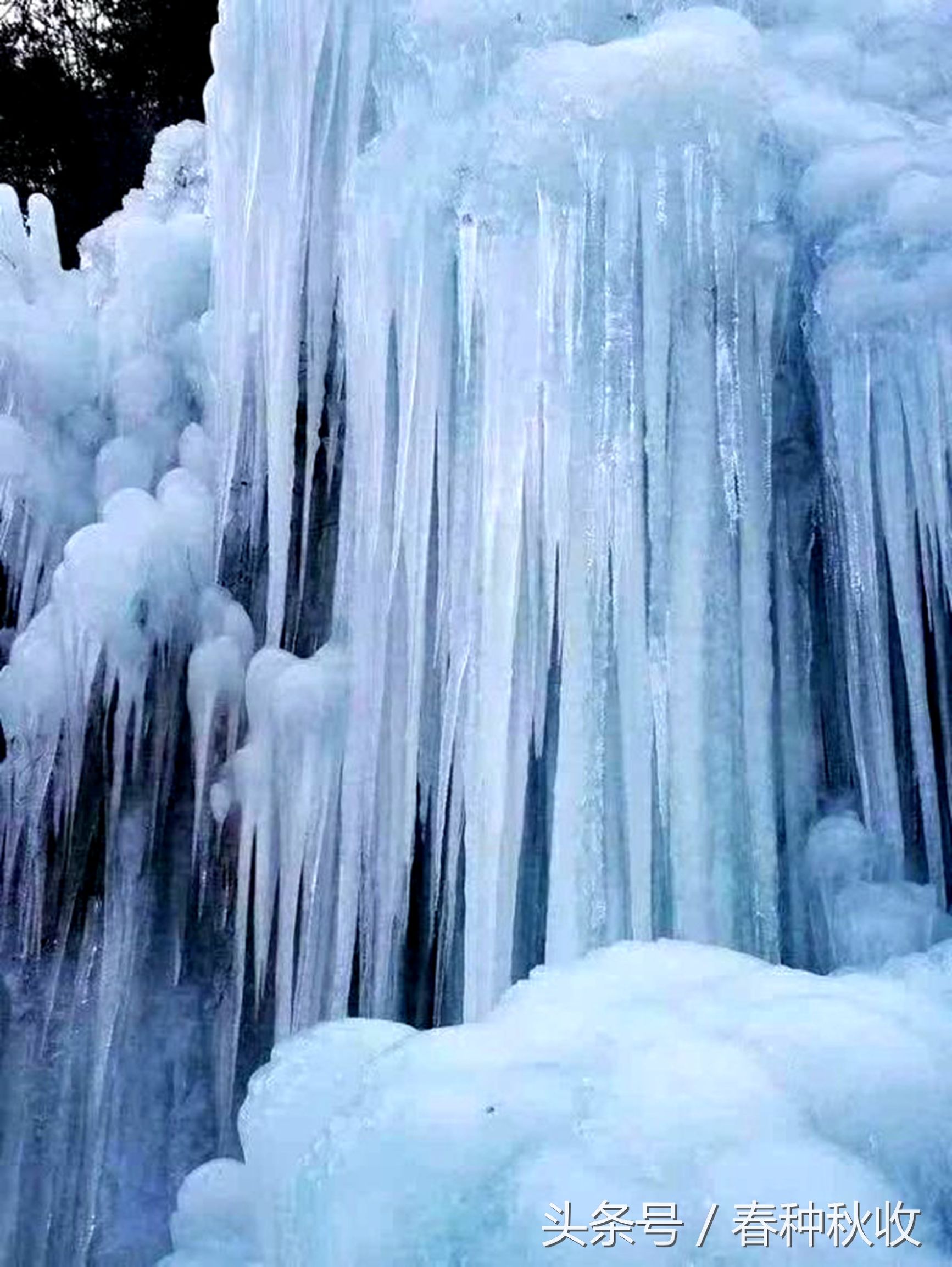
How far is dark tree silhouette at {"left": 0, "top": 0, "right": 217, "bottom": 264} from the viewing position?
7738mm

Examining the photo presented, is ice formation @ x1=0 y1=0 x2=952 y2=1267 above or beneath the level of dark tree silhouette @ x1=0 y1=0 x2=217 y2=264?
beneath

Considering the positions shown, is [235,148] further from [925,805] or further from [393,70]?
[925,805]

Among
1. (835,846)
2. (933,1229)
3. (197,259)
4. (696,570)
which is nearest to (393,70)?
(197,259)

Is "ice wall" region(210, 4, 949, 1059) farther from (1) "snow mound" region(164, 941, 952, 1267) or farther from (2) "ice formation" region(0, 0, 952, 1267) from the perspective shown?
(1) "snow mound" region(164, 941, 952, 1267)

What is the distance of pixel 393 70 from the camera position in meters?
4.23

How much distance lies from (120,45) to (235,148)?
381 cm

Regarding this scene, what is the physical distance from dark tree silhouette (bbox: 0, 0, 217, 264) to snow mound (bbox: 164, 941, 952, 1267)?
636 centimetres

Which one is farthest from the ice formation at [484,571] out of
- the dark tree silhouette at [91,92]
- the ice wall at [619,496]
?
the dark tree silhouette at [91,92]

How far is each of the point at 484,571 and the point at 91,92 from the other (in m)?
5.33

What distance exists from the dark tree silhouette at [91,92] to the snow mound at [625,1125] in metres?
6.36

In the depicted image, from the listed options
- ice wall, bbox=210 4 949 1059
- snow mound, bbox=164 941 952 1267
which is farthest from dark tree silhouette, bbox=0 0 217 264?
snow mound, bbox=164 941 952 1267

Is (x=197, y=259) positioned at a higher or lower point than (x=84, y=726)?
higher

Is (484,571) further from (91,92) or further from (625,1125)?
(91,92)

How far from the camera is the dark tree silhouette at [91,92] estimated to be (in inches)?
305
